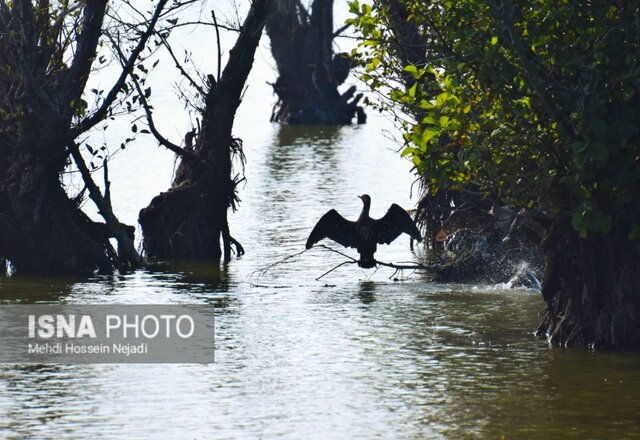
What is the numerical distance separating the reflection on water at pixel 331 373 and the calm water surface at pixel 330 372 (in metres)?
0.02

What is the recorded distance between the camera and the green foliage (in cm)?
1238

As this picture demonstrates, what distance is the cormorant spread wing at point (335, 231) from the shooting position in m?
19.4

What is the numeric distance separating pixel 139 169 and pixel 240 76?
20004 millimetres

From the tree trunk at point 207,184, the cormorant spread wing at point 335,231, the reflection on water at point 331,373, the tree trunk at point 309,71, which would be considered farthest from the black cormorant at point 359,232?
the tree trunk at point 309,71

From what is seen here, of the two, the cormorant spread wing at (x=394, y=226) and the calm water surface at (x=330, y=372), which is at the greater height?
the cormorant spread wing at (x=394, y=226)

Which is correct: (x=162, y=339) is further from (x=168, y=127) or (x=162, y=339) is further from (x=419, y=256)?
(x=168, y=127)

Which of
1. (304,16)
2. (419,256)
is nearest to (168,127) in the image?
(304,16)

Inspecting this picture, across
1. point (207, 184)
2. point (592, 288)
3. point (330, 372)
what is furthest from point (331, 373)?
point (207, 184)

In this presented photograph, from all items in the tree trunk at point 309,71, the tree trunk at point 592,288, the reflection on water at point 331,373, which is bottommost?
the reflection on water at point 331,373

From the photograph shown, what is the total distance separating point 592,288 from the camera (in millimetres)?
13688

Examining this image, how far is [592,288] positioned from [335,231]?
6331mm

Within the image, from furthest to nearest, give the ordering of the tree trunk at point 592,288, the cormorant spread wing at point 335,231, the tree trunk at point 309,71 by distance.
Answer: the tree trunk at point 309,71, the cormorant spread wing at point 335,231, the tree trunk at point 592,288

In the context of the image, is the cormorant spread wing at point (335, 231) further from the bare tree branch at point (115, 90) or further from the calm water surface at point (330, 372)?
the bare tree branch at point (115, 90)

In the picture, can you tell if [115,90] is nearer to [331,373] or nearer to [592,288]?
[331,373]
